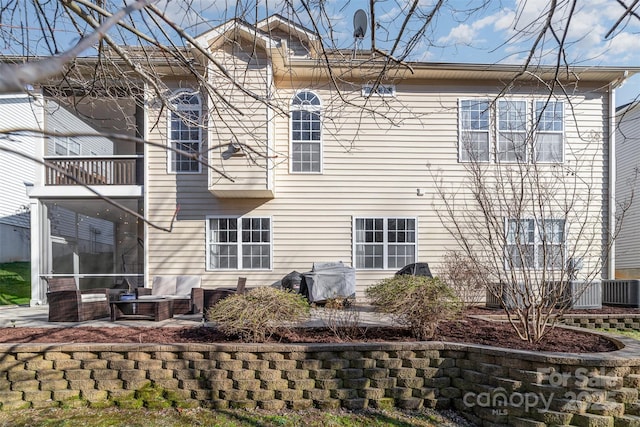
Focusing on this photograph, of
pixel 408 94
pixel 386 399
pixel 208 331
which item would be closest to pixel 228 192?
pixel 208 331

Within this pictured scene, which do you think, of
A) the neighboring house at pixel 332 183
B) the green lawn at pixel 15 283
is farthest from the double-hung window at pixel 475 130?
the green lawn at pixel 15 283

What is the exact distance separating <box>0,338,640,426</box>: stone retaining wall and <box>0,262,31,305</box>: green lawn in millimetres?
8033

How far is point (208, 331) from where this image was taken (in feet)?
17.4

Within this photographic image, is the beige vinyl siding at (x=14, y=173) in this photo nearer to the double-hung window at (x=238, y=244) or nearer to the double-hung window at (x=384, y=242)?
the double-hung window at (x=238, y=244)

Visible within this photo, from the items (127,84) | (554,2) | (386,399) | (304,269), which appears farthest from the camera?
(304,269)

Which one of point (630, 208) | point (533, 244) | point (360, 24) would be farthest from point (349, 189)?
point (630, 208)

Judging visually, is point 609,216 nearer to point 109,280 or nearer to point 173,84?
point 173,84

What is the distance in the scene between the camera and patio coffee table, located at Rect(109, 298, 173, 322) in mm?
6668

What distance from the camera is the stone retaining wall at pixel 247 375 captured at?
4.22 meters

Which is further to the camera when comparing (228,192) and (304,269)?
(304,269)

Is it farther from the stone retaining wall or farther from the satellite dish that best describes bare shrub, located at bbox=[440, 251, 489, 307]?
the satellite dish

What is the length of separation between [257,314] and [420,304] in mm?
1935

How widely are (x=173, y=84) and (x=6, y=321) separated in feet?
20.3

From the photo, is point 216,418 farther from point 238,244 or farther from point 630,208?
point 630,208
